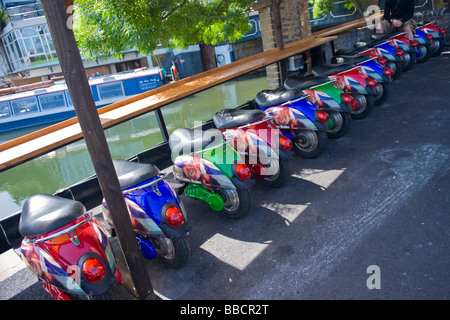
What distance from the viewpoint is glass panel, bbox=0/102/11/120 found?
1856 cm

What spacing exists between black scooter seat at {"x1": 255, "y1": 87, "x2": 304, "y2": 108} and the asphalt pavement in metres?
0.96

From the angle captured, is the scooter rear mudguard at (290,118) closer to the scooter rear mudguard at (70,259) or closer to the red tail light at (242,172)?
the red tail light at (242,172)

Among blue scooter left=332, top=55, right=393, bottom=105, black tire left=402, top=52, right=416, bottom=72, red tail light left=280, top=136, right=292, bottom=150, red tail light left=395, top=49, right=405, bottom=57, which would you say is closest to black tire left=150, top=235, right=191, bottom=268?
red tail light left=280, top=136, right=292, bottom=150

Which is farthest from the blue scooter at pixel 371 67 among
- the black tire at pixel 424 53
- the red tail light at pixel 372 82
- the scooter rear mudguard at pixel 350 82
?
the black tire at pixel 424 53

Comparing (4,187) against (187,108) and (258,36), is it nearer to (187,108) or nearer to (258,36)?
(187,108)

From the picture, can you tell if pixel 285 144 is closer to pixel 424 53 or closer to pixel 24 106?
pixel 424 53

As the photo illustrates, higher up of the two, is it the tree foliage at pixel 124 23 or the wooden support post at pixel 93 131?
the tree foliage at pixel 124 23

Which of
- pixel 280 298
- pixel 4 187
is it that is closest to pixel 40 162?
pixel 4 187

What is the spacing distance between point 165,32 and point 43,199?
4471 mm

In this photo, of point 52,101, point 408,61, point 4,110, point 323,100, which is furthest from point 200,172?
point 4,110

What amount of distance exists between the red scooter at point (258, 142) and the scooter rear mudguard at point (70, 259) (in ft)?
6.46

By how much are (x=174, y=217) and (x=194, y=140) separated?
1111 mm

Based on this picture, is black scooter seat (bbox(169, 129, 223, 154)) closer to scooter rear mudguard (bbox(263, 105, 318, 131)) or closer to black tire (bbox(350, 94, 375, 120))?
scooter rear mudguard (bbox(263, 105, 318, 131))

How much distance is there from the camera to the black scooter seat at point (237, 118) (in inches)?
160
